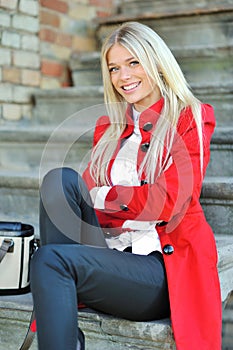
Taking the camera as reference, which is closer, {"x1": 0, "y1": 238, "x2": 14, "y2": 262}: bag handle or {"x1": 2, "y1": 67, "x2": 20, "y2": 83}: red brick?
{"x1": 0, "y1": 238, "x2": 14, "y2": 262}: bag handle

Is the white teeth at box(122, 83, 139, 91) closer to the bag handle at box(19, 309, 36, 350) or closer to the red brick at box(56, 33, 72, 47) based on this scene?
the bag handle at box(19, 309, 36, 350)

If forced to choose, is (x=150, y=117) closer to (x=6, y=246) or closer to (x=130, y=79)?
(x=130, y=79)

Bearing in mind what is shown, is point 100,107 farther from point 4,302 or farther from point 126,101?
point 4,302

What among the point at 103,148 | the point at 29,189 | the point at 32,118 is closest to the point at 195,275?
the point at 103,148

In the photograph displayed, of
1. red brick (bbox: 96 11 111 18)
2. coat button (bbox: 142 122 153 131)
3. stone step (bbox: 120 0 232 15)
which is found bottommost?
coat button (bbox: 142 122 153 131)

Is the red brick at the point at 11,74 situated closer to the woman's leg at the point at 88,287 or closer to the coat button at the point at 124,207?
the coat button at the point at 124,207

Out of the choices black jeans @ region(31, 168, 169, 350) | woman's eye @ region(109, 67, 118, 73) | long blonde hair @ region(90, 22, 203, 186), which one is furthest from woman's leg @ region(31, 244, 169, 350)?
woman's eye @ region(109, 67, 118, 73)

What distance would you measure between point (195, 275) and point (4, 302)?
662mm

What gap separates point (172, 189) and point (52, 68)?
1.93 meters

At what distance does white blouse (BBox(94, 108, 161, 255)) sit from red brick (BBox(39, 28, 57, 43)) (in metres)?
1.53

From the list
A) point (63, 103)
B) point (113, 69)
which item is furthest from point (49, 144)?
point (113, 69)

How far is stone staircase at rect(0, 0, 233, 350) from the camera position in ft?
6.44

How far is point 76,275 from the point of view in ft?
5.54

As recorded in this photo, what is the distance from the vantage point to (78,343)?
5.51ft
